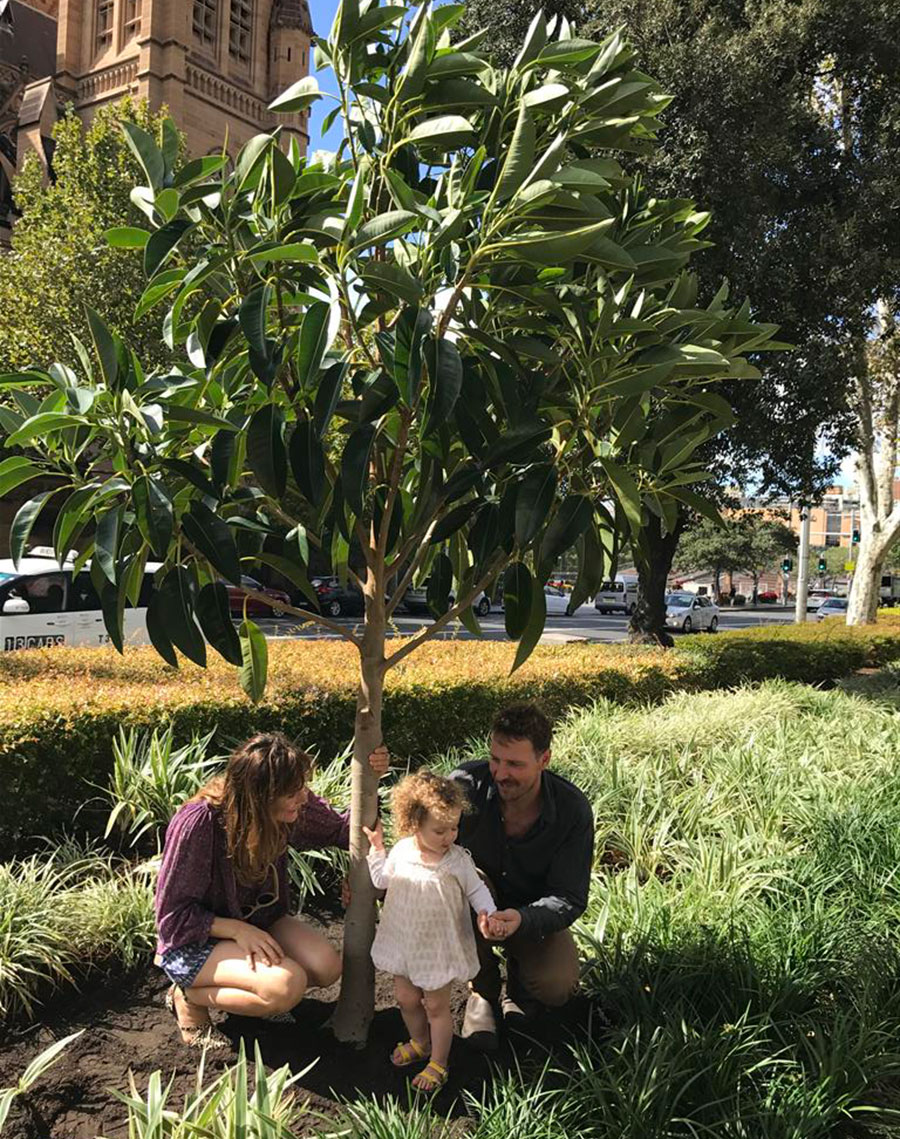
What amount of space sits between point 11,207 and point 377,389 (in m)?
43.1

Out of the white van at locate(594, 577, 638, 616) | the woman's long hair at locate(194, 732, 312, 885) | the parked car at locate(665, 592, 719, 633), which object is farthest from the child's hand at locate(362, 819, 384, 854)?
the white van at locate(594, 577, 638, 616)

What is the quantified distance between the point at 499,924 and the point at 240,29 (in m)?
48.3

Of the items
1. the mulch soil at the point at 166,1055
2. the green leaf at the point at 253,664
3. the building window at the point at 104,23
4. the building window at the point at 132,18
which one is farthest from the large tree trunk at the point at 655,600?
the building window at the point at 104,23

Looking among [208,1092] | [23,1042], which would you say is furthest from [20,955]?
[208,1092]

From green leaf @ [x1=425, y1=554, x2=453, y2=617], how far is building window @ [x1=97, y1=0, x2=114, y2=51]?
4490 centimetres

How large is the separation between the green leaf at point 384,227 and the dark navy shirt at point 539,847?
1.96 metres

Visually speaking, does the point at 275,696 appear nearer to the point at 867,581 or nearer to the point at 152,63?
the point at 867,581

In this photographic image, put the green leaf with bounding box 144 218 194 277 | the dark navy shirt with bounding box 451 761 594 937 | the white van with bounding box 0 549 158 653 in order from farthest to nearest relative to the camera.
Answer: the white van with bounding box 0 549 158 653, the dark navy shirt with bounding box 451 761 594 937, the green leaf with bounding box 144 218 194 277

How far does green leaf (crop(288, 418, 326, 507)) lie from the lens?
7.59ft

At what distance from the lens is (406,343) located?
7.17 feet

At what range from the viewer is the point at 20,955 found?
3.27 meters

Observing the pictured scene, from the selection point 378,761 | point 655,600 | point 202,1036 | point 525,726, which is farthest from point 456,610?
point 655,600

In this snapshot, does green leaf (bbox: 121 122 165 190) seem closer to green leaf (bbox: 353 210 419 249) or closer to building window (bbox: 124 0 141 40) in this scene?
green leaf (bbox: 353 210 419 249)

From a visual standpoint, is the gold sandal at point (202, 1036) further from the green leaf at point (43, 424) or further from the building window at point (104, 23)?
the building window at point (104, 23)
